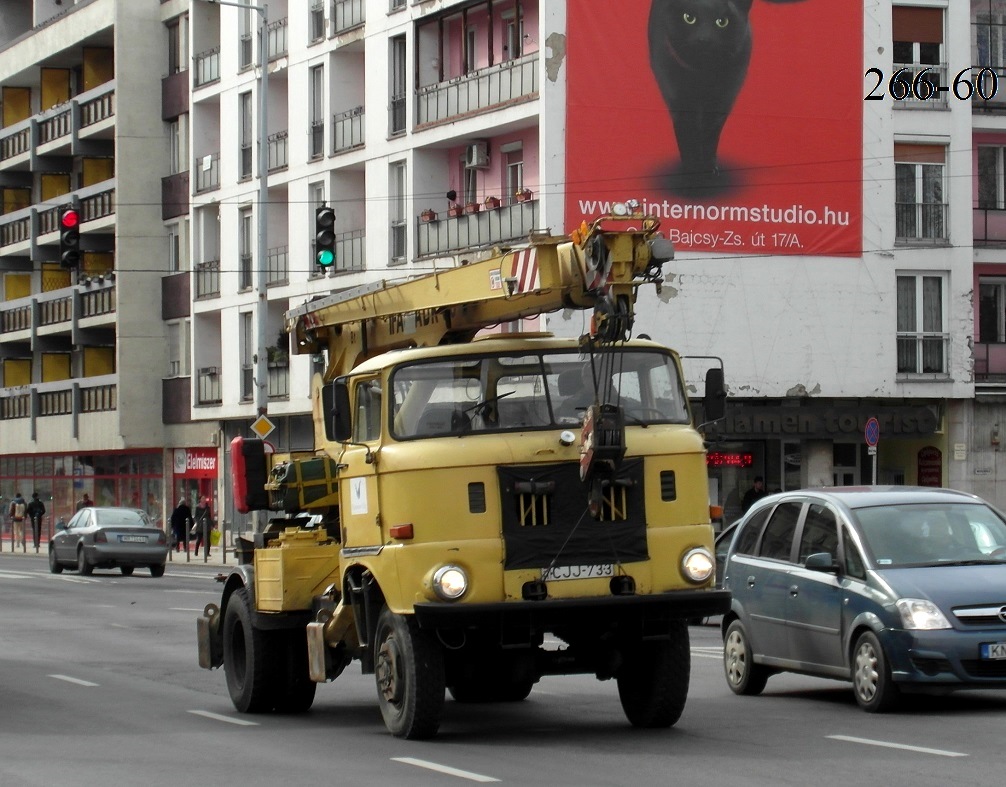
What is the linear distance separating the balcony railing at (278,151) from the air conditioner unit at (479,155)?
9.87 m

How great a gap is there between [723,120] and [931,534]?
2842 cm

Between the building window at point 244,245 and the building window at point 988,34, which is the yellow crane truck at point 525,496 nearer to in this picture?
the building window at point 988,34

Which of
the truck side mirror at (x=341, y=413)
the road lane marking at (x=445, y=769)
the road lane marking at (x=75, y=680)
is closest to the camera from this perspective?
the road lane marking at (x=445, y=769)

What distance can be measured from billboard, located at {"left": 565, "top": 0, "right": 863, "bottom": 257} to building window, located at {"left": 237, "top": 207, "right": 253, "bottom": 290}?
56.5ft

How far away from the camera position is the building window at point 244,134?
55281 millimetres

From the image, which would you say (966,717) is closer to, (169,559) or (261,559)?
(261,559)

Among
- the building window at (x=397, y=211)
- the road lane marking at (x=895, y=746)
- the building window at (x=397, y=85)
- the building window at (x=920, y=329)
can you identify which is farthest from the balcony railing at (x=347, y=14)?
the road lane marking at (x=895, y=746)

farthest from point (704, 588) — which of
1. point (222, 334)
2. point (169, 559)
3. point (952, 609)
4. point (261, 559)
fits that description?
point (222, 334)

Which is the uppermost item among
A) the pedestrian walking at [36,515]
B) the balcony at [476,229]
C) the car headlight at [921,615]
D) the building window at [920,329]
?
the balcony at [476,229]

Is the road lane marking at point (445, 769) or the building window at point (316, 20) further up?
the building window at point (316, 20)

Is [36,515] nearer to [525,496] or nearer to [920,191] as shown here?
[920,191]

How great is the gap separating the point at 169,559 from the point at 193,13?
17389mm

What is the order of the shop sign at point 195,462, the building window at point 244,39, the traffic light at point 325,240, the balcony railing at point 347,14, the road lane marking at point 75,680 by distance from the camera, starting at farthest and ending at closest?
1. the shop sign at point 195,462
2. the building window at point 244,39
3. the balcony railing at point 347,14
4. the traffic light at point 325,240
5. the road lane marking at point 75,680

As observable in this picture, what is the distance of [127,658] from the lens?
20.2 meters
